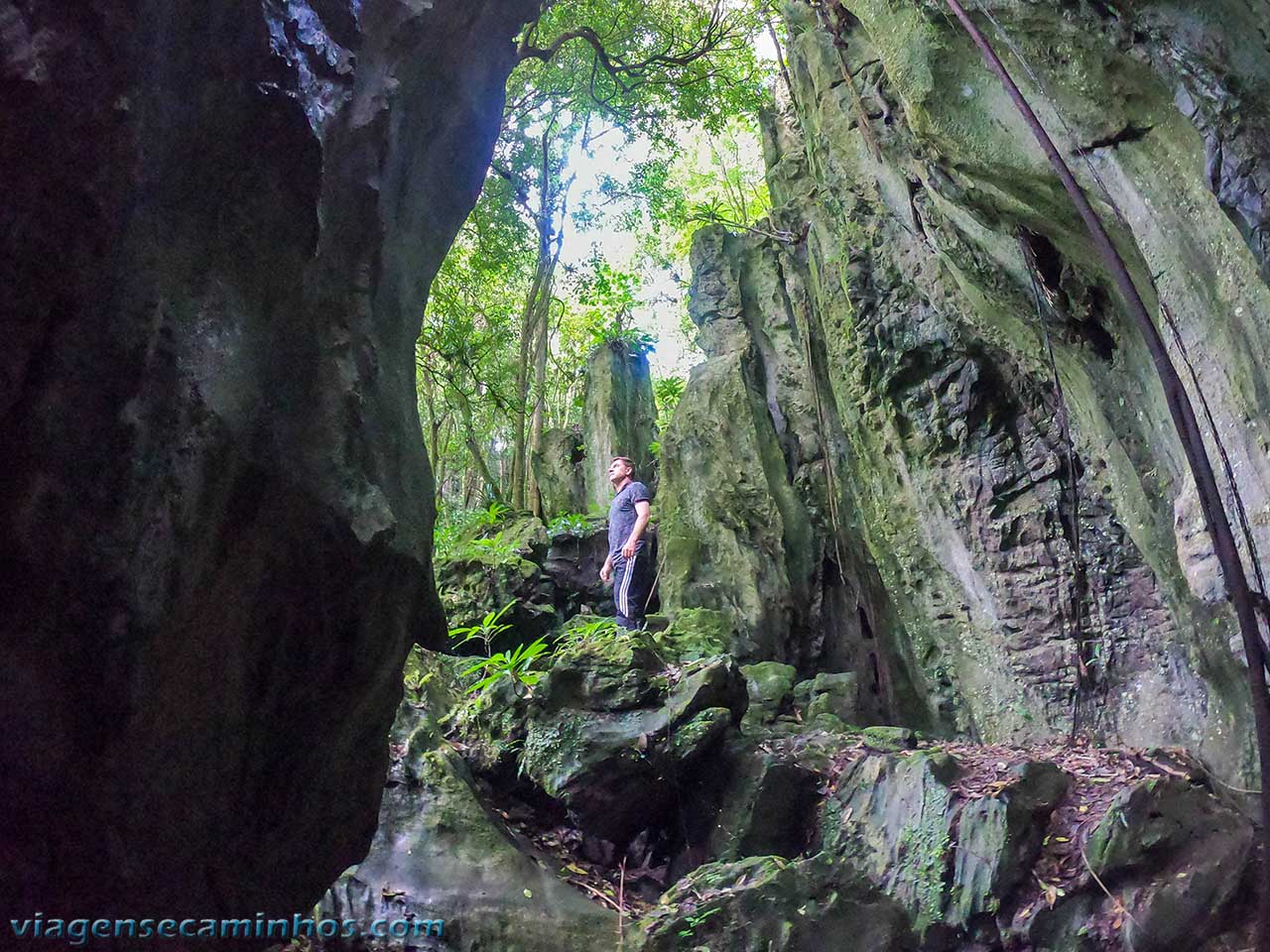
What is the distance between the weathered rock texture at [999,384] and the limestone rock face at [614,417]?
5.25 metres

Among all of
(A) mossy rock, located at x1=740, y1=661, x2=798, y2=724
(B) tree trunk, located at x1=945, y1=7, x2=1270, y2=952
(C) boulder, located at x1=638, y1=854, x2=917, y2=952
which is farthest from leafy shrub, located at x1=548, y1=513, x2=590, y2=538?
(B) tree trunk, located at x1=945, y1=7, x2=1270, y2=952

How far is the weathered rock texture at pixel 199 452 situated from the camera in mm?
1976

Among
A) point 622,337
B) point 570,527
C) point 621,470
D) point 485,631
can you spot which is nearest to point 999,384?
point 621,470

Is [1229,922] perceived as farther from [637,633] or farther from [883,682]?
[883,682]

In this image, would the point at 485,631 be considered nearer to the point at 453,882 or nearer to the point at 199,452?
the point at 453,882

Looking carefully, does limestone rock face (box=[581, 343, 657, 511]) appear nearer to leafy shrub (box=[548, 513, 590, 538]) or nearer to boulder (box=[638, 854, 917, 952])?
leafy shrub (box=[548, 513, 590, 538])

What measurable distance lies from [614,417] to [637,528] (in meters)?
7.70

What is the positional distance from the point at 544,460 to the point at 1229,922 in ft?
42.9

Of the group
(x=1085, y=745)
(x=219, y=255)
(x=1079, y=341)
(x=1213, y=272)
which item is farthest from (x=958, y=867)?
(x=219, y=255)

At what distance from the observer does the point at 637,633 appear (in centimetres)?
616

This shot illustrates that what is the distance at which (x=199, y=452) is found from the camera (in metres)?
2.23

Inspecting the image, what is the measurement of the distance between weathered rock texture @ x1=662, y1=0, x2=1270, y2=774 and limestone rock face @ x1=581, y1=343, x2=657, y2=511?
525 centimetres

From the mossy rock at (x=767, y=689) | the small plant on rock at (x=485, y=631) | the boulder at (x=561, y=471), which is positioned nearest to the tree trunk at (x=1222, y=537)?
the small plant on rock at (x=485, y=631)

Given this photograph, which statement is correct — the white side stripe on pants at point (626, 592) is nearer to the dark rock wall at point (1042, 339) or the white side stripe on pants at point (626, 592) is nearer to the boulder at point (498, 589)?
the boulder at point (498, 589)
